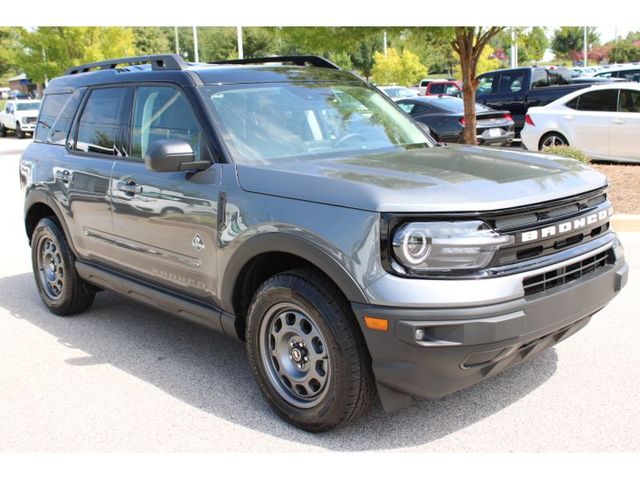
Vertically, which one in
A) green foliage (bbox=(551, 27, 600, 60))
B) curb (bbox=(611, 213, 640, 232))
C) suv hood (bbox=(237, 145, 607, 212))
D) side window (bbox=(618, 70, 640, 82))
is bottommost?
curb (bbox=(611, 213, 640, 232))

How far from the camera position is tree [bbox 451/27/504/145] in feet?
38.4

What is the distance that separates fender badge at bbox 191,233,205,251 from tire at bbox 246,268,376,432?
518 mm

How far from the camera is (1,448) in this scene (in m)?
3.57

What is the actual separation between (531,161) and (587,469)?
166 cm

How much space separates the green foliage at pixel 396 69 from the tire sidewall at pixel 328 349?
41.5 metres

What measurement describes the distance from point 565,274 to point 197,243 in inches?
78.6

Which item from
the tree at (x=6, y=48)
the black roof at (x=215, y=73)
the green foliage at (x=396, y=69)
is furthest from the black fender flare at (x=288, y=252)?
the green foliage at (x=396, y=69)

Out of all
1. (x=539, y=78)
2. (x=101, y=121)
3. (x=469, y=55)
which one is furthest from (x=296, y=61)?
(x=539, y=78)

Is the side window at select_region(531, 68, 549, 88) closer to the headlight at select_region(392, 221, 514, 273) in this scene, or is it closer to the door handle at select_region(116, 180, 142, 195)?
the door handle at select_region(116, 180, 142, 195)

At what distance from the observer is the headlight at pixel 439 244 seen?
310cm

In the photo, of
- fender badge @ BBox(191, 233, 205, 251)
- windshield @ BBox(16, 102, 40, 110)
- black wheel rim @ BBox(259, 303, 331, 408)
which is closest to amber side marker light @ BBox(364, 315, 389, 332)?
black wheel rim @ BBox(259, 303, 331, 408)

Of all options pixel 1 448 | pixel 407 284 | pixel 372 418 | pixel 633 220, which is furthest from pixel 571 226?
pixel 633 220

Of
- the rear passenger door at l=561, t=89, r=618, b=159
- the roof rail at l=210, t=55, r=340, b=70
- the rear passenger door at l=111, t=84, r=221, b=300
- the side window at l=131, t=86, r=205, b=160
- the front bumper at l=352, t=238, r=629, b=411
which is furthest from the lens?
the rear passenger door at l=561, t=89, r=618, b=159

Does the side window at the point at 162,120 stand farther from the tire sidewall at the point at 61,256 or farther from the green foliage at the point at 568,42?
the green foliage at the point at 568,42
